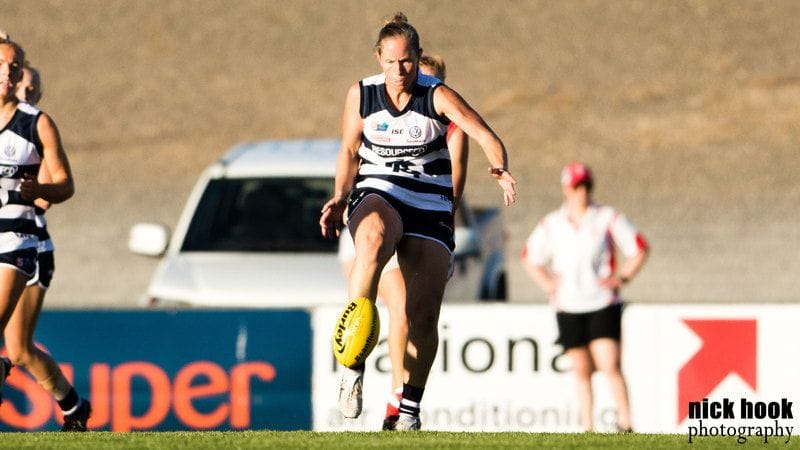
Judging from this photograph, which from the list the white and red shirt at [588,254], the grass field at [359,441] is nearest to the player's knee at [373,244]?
the grass field at [359,441]

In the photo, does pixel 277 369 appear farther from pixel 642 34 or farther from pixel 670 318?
pixel 642 34

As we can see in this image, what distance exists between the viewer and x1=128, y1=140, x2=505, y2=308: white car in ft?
37.6

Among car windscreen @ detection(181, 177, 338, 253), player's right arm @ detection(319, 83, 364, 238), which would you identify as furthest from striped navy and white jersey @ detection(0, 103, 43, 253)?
car windscreen @ detection(181, 177, 338, 253)

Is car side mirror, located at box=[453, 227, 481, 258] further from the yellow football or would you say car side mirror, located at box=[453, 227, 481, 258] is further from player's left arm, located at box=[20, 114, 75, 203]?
the yellow football

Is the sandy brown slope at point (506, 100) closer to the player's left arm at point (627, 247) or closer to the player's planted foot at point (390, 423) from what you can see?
the player's left arm at point (627, 247)

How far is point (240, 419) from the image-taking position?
1137cm

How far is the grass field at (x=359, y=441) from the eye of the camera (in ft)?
24.8

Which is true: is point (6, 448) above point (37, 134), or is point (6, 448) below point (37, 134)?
below

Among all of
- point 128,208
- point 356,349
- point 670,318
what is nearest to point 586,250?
point 670,318

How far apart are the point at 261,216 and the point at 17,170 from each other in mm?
4312

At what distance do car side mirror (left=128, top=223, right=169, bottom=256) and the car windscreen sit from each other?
0.79 ft

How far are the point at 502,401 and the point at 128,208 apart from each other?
76.2 feet

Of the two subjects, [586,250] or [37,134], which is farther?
[586,250]

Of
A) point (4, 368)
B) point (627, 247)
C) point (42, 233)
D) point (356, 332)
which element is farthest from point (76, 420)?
point (627, 247)
